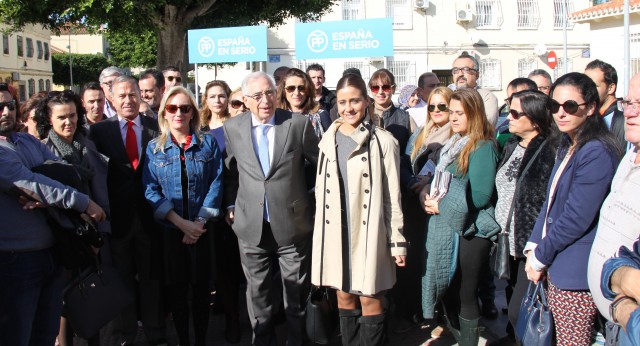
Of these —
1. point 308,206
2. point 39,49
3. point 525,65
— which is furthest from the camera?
point 39,49

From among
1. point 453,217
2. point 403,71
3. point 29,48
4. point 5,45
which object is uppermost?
point 29,48

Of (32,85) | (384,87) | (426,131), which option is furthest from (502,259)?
(32,85)

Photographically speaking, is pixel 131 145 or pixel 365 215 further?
pixel 131 145

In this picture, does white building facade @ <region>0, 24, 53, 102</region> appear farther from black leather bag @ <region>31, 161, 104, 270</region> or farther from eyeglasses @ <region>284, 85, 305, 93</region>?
black leather bag @ <region>31, 161, 104, 270</region>

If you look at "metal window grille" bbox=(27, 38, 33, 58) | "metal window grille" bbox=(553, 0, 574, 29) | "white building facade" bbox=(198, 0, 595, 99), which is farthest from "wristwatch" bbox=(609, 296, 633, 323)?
"metal window grille" bbox=(27, 38, 33, 58)

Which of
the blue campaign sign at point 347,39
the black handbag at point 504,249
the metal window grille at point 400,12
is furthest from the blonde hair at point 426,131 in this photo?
the metal window grille at point 400,12

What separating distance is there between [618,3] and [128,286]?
17768mm

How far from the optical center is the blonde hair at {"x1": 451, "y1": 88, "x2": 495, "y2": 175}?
156 inches

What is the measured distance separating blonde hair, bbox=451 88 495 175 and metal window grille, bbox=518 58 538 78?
81.3ft

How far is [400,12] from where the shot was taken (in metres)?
26.0

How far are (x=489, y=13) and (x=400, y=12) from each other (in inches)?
168

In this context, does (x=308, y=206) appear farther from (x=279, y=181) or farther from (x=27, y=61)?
(x=27, y=61)

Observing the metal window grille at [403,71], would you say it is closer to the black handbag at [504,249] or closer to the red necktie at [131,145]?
the red necktie at [131,145]

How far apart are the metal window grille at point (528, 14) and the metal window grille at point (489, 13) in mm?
972
